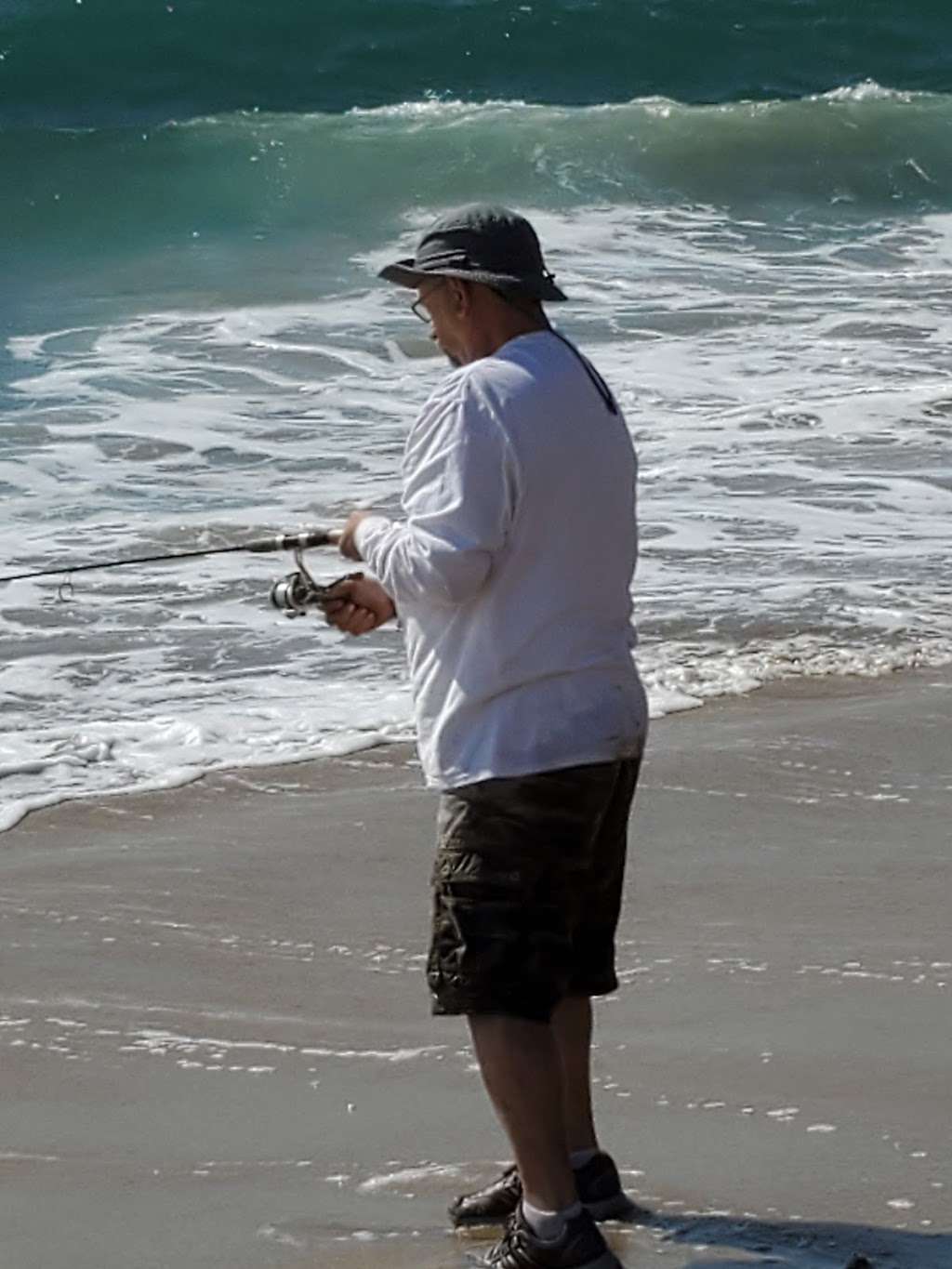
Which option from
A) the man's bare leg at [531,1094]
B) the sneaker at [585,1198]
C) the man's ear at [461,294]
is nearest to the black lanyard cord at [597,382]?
the man's ear at [461,294]

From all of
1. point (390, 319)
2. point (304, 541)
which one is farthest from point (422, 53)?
point (304, 541)

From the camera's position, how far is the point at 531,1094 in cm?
310

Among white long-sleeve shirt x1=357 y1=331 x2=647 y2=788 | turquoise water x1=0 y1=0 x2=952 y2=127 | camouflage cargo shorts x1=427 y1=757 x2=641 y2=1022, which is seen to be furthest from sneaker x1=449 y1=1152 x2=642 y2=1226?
turquoise water x1=0 y1=0 x2=952 y2=127

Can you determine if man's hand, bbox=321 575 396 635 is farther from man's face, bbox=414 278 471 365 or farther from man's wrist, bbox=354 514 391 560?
man's face, bbox=414 278 471 365

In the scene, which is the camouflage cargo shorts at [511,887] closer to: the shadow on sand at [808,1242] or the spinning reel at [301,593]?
the spinning reel at [301,593]

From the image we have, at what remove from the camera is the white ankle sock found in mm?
3129

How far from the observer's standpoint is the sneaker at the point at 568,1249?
3.12 m

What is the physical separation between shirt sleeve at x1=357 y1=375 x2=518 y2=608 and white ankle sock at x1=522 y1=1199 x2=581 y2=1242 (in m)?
0.81

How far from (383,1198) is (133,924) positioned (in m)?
1.38

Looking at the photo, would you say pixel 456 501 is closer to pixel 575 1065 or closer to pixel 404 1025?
pixel 575 1065

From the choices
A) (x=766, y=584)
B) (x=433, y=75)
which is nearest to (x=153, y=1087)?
(x=766, y=584)

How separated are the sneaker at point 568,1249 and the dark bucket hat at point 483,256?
3.97ft

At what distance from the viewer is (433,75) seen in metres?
20.0

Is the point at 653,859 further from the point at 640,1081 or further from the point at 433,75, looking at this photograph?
the point at 433,75
